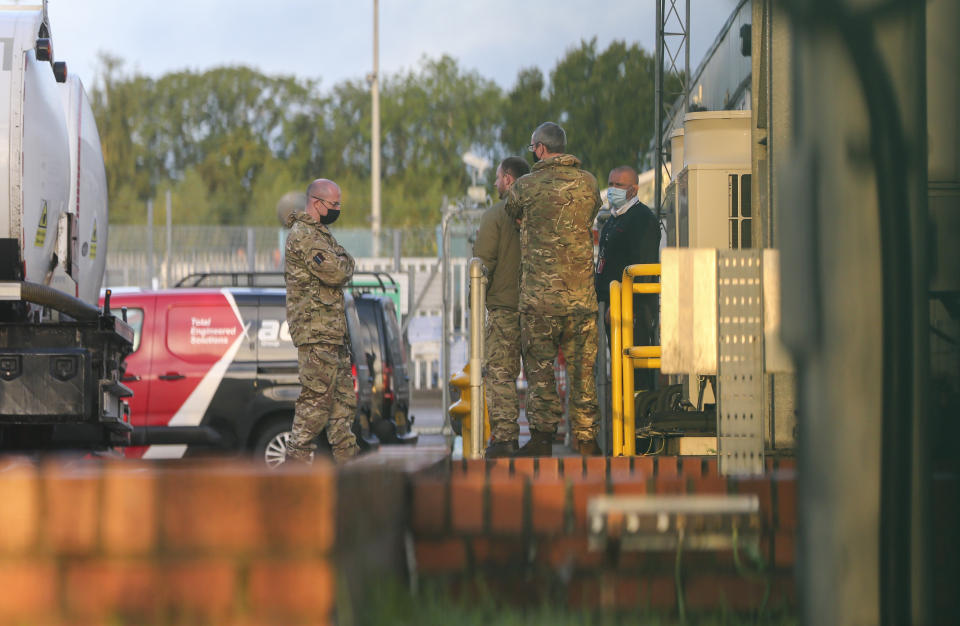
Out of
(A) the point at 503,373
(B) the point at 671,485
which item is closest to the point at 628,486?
(B) the point at 671,485

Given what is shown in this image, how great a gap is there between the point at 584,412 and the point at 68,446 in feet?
11.3

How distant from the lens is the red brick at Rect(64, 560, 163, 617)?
2309 mm

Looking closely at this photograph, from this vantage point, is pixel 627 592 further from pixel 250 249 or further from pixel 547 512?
pixel 250 249

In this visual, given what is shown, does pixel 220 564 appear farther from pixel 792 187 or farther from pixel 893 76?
pixel 893 76

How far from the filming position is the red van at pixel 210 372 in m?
11.1

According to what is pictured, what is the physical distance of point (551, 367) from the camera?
7.09 meters

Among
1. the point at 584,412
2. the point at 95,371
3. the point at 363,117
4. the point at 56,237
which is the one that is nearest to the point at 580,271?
the point at 584,412

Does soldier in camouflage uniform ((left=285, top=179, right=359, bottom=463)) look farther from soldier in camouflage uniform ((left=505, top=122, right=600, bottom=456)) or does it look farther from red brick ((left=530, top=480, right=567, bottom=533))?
red brick ((left=530, top=480, right=567, bottom=533))

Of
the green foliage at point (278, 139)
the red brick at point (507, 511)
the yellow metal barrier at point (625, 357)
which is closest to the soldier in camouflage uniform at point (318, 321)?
the yellow metal barrier at point (625, 357)

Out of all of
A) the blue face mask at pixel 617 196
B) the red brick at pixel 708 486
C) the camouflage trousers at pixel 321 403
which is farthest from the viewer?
the blue face mask at pixel 617 196

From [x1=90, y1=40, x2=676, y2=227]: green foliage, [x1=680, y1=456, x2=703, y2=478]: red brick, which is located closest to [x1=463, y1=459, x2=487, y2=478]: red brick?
[x1=680, y1=456, x2=703, y2=478]: red brick

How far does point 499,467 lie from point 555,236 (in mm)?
2975

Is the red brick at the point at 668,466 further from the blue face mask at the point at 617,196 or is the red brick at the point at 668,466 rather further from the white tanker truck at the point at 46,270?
the blue face mask at the point at 617,196

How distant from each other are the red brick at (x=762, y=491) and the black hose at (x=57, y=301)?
5.09 metres
